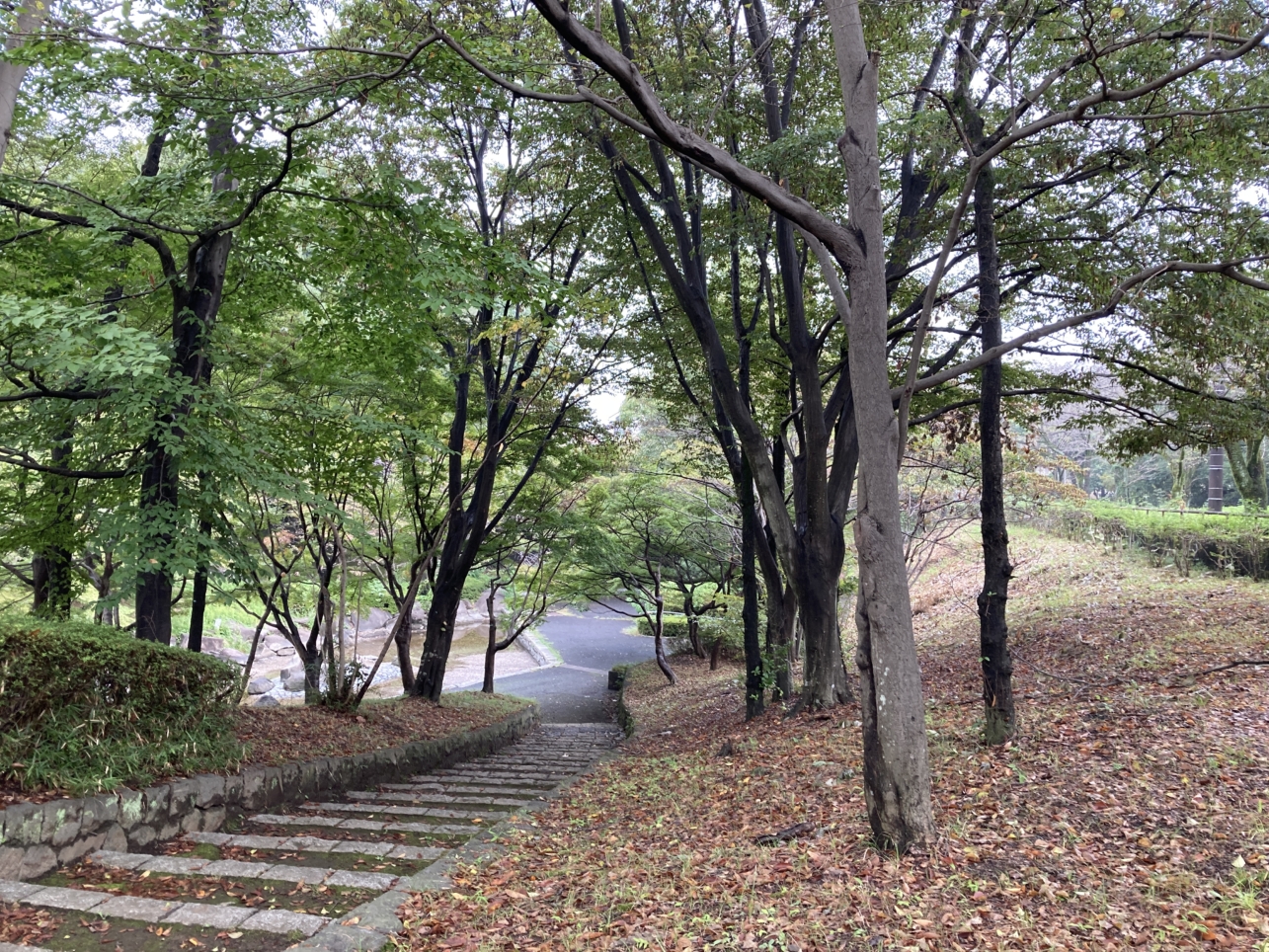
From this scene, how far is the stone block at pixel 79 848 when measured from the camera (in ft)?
13.1

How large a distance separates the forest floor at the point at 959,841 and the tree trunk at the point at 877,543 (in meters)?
0.34

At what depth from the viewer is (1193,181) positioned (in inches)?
260

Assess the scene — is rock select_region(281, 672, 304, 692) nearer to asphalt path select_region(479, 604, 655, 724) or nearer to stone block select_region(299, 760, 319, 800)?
asphalt path select_region(479, 604, 655, 724)

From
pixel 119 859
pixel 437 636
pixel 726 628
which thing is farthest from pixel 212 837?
pixel 726 628

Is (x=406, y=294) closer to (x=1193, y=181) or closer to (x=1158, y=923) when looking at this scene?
(x=1158, y=923)

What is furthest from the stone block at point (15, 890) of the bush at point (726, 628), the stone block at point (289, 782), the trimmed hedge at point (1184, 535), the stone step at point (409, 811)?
the trimmed hedge at point (1184, 535)

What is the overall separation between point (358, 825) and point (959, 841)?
4.21 m

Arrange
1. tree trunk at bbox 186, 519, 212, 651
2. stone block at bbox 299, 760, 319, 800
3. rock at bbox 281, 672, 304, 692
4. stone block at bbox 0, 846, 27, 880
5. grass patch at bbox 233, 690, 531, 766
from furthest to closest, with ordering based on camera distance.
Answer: rock at bbox 281, 672, 304, 692, grass patch at bbox 233, 690, 531, 766, stone block at bbox 299, 760, 319, 800, tree trunk at bbox 186, 519, 212, 651, stone block at bbox 0, 846, 27, 880

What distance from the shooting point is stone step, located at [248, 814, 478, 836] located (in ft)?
17.8

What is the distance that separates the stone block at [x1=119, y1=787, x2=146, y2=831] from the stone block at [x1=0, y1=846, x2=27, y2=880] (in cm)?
61

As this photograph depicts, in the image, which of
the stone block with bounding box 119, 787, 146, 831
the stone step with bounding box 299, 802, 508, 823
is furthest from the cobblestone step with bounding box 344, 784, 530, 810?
the stone block with bounding box 119, 787, 146, 831

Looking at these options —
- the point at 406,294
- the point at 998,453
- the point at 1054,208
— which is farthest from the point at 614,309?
the point at 998,453

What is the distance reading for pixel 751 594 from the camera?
9500mm

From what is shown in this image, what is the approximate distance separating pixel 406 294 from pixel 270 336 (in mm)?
3856
